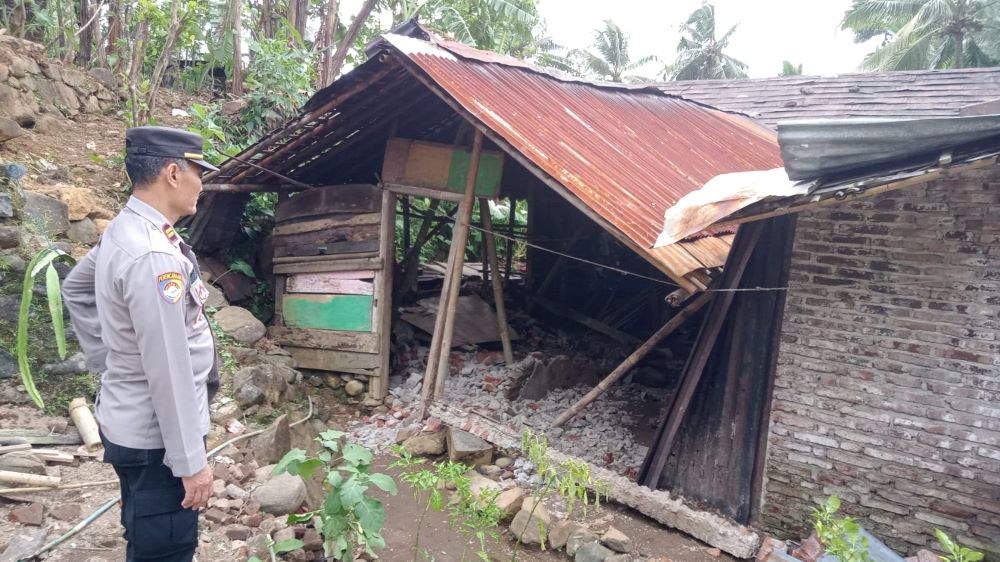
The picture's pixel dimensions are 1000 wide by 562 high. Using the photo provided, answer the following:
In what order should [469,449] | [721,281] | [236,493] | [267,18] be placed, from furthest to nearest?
[267,18]
[469,449]
[721,281]
[236,493]

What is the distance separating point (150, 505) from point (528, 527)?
2813mm

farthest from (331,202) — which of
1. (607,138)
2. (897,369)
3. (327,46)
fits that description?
(897,369)

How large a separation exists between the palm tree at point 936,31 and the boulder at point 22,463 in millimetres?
24480

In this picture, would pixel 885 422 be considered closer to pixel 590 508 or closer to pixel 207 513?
pixel 590 508

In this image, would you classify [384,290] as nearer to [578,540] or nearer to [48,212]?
[48,212]

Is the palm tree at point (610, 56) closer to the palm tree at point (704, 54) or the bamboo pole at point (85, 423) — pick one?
the palm tree at point (704, 54)

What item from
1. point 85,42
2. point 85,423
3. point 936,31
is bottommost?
point 85,423

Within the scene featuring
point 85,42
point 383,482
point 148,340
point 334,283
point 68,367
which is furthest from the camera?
point 85,42

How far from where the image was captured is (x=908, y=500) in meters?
4.14

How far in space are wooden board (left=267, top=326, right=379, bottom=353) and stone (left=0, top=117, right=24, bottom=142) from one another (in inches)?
123

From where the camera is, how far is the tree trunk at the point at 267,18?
436 inches

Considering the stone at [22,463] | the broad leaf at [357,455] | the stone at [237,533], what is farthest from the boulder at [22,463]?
the broad leaf at [357,455]

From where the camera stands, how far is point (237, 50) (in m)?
9.98

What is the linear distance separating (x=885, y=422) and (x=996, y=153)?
1.90 meters
